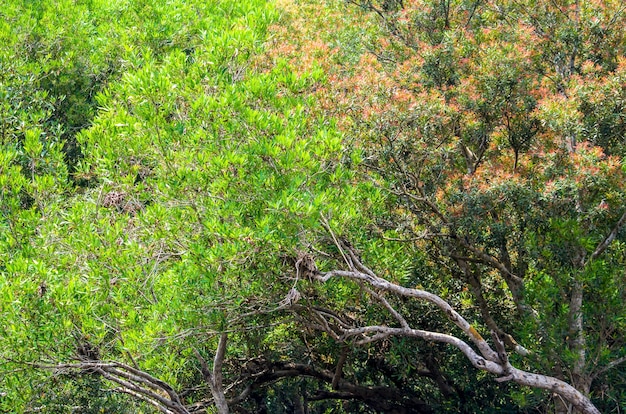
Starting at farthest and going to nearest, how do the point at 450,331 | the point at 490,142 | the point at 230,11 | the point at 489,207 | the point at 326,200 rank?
the point at 230,11 → the point at 450,331 → the point at 490,142 → the point at 489,207 → the point at 326,200

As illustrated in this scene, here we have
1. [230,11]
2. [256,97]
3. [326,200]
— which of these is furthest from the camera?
[230,11]

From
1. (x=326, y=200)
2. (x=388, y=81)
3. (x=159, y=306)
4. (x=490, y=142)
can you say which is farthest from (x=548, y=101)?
(x=159, y=306)

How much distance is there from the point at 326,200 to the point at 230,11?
594 centimetres

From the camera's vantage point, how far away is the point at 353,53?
1166cm

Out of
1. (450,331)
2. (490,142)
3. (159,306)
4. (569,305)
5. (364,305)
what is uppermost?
(490,142)

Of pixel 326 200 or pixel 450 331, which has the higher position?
pixel 326 200

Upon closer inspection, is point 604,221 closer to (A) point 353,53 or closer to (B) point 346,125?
(B) point 346,125

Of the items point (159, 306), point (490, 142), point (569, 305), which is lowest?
point (569, 305)

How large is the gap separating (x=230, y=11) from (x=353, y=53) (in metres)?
2.44

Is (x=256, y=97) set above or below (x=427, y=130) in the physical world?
above

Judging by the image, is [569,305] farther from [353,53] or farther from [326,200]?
[353,53]

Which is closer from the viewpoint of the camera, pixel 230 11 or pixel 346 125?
pixel 346 125

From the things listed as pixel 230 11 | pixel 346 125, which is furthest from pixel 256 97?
pixel 230 11

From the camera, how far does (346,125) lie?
374 inches
